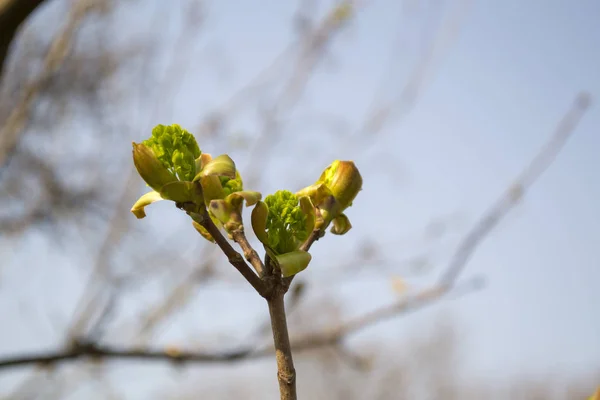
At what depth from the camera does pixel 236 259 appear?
0.38 meters

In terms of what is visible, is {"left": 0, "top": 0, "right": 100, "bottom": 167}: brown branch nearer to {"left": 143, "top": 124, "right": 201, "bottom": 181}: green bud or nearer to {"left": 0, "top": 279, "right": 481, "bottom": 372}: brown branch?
{"left": 0, "top": 279, "right": 481, "bottom": 372}: brown branch

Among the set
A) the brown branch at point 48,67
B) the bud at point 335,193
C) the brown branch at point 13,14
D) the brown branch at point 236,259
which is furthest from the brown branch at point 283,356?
the brown branch at point 48,67

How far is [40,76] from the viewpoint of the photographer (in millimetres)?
2094

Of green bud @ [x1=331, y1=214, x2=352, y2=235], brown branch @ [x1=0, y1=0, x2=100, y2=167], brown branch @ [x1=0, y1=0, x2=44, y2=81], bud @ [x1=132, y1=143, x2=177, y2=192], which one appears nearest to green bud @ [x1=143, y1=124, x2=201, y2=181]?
bud @ [x1=132, y1=143, x2=177, y2=192]

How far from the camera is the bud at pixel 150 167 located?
0.41 meters

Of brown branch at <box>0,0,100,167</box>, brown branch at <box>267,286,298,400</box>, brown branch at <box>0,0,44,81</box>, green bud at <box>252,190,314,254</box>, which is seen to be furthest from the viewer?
brown branch at <box>0,0,100,167</box>

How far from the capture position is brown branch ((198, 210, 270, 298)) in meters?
0.36

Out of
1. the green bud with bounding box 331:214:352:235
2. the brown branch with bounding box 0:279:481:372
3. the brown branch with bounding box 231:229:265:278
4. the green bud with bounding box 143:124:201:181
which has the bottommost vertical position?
the brown branch with bounding box 231:229:265:278

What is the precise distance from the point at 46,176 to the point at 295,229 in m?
2.68

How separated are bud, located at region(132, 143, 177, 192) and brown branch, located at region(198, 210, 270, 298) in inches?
1.6

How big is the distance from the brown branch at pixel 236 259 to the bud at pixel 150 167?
0.13 ft

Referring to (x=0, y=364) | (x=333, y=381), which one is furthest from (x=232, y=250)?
(x=333, y=381)

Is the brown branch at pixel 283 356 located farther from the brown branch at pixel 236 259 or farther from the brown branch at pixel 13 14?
the brown branch at pixel 13 14

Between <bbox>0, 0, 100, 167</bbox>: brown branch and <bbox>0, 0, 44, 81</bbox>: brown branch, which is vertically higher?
<bbox>0, 0, 100, 167</bbox>: brown branch
